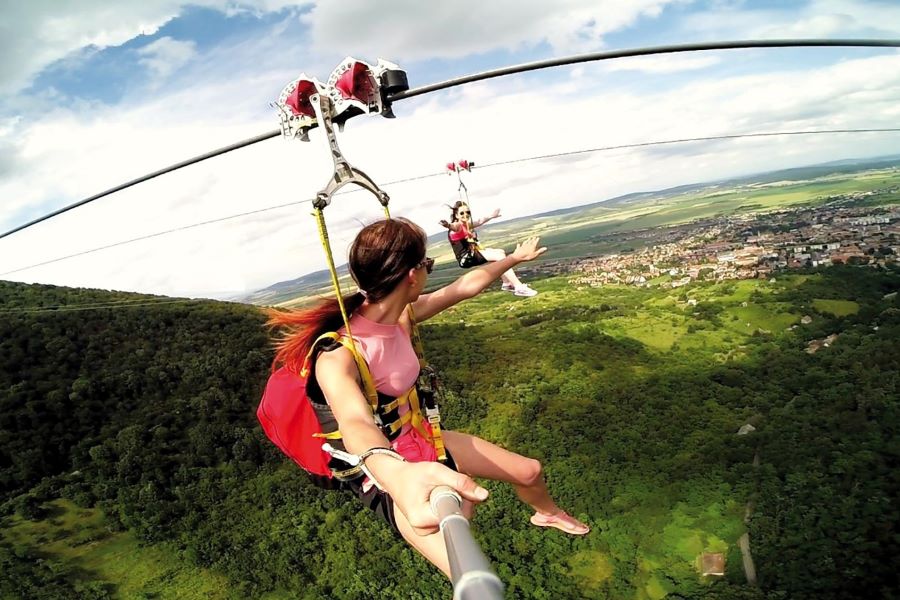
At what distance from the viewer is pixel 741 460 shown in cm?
3347

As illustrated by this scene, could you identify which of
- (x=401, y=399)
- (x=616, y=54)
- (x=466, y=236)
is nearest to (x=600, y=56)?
(x=616, y=54)

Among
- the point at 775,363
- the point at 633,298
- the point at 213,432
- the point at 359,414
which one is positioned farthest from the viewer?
the point at 633,298

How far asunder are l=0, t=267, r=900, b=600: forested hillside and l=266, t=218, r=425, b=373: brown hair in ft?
71.4

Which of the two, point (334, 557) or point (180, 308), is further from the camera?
point (180, 308)

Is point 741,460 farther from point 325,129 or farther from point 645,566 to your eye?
point 325,129

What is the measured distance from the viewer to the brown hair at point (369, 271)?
1977 millimetres

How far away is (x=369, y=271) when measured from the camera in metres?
2.02

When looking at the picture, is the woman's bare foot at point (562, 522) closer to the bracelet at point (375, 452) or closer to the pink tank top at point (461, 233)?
the bracelet at point (375, 452)

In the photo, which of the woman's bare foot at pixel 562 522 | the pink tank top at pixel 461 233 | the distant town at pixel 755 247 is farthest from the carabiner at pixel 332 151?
the distant town at pixel 755 247

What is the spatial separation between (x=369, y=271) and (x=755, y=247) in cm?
7022

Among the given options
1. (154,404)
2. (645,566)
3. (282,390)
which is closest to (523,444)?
(645,566)

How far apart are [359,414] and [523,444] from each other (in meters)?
35.0

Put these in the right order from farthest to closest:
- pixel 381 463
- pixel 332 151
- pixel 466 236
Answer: pixel 466 236, pixel 332 151, pixel 381 463

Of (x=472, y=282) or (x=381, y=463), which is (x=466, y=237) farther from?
(x=381, y=463)
